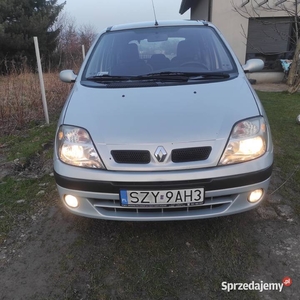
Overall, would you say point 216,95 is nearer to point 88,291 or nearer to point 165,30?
point 165,30

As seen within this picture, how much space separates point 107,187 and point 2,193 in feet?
5.36

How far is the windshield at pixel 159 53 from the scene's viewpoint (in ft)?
8.79

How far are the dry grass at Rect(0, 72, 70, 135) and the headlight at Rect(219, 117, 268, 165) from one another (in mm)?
4270

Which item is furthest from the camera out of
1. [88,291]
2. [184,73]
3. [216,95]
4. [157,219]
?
[184,73]

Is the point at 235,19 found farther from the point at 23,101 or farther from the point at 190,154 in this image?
the point at 190,154

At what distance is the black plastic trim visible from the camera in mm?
1762

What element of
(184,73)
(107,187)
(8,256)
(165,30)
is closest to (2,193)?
(8,256)

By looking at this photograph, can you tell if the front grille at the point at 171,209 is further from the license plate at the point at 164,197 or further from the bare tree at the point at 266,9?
the bare tree at the point at 266,9

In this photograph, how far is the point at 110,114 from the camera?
6.60ft

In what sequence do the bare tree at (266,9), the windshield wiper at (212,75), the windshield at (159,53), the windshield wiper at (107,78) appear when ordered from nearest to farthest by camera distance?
the windshield wiper at (212,75) → the windshield wiper at (107,78) → the windshield at (159,53) → the bare tree at (266,9)

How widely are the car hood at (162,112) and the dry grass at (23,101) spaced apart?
3454 millimetres

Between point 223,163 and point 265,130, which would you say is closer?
point 223,163

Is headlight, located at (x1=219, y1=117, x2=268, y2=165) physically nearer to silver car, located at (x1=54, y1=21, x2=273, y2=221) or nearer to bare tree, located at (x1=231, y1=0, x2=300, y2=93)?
silver car, located at (x1=54, y1=21, x2=273, y2=221)

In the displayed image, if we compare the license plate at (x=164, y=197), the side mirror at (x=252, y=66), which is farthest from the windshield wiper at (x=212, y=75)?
the license plate at (x=164, y=197)
